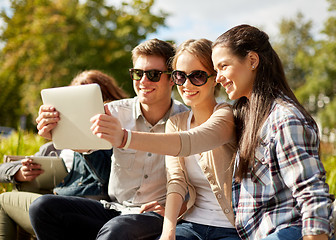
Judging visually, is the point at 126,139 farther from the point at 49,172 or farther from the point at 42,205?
the point at 49,172

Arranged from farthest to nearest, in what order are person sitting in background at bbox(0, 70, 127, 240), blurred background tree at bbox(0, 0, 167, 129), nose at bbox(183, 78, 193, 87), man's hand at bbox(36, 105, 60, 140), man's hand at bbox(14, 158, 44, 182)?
blurred background tree at bbox(0, 0, 167, 129) < man's hand at bbox(14, 158, 44, 182) < person sitting in background at bbox(0, 70, 127, 240) < nose at bbox(183, 78, 193, 87) < man's hand at bbox(36, 105, 60, 140)

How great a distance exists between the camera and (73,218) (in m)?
2.92

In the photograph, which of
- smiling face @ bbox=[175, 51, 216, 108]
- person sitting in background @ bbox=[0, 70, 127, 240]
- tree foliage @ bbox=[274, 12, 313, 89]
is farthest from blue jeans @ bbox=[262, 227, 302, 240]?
tree foliage @ bbox=[274, 12, 313, 89]

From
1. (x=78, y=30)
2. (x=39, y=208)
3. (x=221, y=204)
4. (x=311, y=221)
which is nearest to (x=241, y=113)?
(x=221, y=204)

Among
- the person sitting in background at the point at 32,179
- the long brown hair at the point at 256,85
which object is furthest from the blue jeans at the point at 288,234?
the person sitting in background at the point at 32,179

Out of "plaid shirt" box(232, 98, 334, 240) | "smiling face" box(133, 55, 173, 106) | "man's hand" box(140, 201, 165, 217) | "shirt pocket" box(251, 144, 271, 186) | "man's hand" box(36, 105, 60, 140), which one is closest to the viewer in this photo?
"plaid shirt" box(232, 98, 334, 240)

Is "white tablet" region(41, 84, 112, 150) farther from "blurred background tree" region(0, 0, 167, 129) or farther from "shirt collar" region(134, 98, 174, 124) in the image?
"blurred background tree" region(0, 0, 167, 129)

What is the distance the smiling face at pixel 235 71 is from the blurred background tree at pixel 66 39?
1797 centimetres

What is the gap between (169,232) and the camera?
2.44 meters

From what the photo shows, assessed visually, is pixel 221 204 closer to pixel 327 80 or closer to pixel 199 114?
pixel 199 114

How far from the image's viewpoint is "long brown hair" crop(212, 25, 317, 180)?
7.25 feet

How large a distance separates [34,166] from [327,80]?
23819 millimetres

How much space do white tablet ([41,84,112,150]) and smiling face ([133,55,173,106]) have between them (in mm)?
782

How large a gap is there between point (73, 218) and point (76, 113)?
93 centimetres
